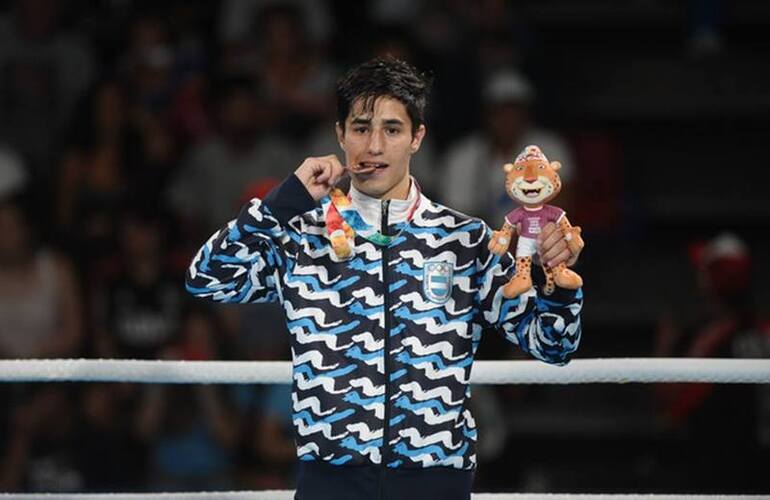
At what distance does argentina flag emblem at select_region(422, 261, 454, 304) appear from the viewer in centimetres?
296

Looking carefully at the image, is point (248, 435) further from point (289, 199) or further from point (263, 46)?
point (289, 199)

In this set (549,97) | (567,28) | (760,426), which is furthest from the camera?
(567,28)

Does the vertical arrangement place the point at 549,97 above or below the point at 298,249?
above

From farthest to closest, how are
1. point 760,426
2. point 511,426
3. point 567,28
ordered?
point 567,28
point 511,426
point 760,426

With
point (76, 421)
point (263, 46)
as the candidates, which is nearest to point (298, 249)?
point (76, 421)

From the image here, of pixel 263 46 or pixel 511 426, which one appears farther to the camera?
pixel 263 46

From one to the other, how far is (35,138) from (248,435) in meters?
2.22

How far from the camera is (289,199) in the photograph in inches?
116

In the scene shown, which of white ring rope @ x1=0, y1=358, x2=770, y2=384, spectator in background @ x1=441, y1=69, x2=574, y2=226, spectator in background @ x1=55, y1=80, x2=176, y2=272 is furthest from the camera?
spectator in background @ x1=55, y1=80, x2=176, y2=272

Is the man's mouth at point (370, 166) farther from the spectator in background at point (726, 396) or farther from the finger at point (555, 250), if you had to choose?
the spectator in background at point (726, 396)

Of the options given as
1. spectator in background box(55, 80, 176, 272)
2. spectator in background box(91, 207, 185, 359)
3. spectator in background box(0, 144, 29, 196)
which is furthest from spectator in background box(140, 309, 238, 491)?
spectator in background box(0, 144, 29, 196)

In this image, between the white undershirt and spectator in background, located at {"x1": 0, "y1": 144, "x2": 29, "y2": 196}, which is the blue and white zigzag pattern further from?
spectator in background, located at {"x1": 0, "y1": 144, "x2": 29, "y2": 196}

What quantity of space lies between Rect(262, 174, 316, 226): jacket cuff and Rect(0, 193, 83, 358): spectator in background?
3.68m

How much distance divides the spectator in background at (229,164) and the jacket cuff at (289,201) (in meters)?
3.88
